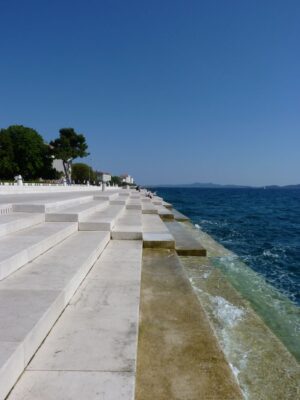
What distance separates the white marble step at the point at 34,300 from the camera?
226cm

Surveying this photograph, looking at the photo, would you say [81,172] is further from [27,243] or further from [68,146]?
[27,243]

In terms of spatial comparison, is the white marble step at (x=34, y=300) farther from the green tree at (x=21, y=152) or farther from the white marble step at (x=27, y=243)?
the green tree at (x=21, y=152)

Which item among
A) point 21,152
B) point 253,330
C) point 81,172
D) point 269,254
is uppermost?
point 21,152

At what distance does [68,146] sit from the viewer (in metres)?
72.9

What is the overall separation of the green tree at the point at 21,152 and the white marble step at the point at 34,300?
186 ft

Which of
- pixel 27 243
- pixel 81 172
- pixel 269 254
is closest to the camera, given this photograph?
pixel 27 243

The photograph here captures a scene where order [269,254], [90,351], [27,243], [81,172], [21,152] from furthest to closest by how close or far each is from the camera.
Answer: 1. [81,172]
2. [21,152]
3. [269,254]
4. [27,243]
5. [90,351]

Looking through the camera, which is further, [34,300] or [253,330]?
[253,330]

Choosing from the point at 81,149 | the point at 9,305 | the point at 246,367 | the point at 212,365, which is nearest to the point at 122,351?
the point at 212,365

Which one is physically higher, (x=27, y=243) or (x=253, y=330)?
(x=27, y=243)

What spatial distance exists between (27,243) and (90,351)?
92.4 inches

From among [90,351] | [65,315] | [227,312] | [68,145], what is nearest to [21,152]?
[68,145]

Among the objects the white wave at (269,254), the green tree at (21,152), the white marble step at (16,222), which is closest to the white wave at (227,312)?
the white marble step at (16,222)

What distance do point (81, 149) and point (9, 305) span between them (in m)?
75.8
